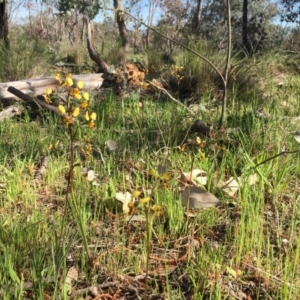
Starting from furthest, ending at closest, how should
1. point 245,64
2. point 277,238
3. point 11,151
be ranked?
point 245,64, point 11,151, point 277,238

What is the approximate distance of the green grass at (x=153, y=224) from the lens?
3.98 ft

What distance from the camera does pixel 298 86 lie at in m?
4.06

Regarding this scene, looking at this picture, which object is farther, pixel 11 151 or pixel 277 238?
pixel 11 151

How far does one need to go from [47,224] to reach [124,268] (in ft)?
1.23

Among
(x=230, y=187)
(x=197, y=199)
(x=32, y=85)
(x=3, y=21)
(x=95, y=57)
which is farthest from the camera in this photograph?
(x=3, y=21)

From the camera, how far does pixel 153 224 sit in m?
1.55

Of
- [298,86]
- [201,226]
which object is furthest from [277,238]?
[298,86]

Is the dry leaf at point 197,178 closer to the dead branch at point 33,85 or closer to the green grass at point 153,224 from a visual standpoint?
the green grass at point 153,224

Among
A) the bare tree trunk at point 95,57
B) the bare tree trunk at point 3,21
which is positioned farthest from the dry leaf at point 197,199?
the bare tree trunk at point 3,21

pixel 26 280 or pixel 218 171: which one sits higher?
pixel 218 171

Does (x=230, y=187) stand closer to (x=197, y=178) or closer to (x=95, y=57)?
(x=197, y=178)

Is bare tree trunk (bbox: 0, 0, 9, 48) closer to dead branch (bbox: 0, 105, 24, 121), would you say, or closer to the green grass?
dead branch (bbox: 0, 105, 24, 121)

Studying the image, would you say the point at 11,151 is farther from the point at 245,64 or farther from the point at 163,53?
the point at 163,53

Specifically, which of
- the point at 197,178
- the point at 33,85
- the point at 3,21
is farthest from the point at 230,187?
the point at 3,21
